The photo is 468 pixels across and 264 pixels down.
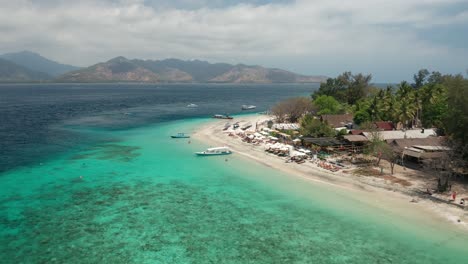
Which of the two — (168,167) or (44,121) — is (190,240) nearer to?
(168,167)

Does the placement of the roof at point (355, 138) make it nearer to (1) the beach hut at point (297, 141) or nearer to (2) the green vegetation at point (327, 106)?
(1) the beach hut at point (297, 141)

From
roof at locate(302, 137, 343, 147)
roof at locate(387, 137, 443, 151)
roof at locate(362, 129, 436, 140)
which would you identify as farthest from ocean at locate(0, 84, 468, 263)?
roof at locate(362, 129, 436, 140)

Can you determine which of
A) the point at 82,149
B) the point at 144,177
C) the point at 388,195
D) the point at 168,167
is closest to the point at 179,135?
the point at 82,149

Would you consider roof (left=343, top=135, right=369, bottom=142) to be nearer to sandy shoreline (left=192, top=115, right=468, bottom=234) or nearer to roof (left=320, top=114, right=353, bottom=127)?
sandy shoreline (left=192, top=115, right=468, bottom=234)

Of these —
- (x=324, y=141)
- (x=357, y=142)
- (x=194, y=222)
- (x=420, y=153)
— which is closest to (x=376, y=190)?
(x=420, y=153)

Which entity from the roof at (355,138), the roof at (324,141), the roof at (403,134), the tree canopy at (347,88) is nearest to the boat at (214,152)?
the roof at (324,141)

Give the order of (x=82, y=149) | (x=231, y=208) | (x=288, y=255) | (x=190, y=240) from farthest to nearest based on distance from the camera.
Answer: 1. (x=82, y=149)
2. (x=231, y=208)
3. (x=190, y=240)
4. (x=288, y=255)

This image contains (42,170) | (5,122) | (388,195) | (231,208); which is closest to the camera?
(231,208)
